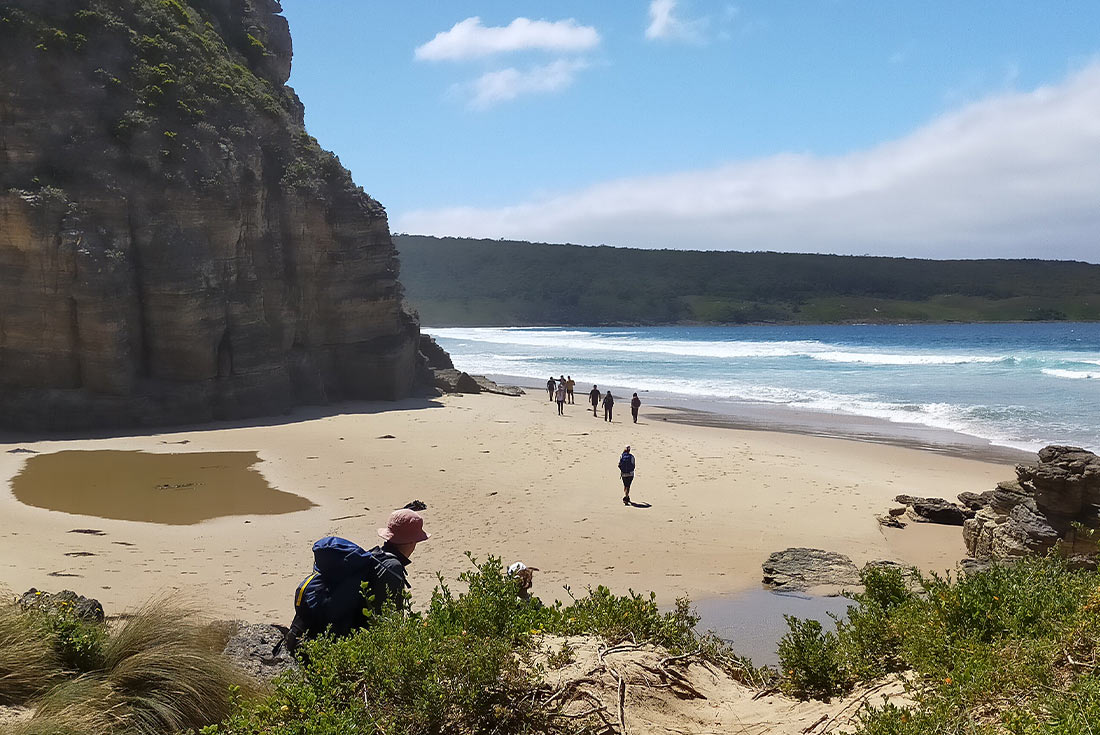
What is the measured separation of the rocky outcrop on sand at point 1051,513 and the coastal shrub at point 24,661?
372 inches

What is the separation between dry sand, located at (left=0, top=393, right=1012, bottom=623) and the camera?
31.8 ft

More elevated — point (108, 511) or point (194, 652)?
point (194, 652)

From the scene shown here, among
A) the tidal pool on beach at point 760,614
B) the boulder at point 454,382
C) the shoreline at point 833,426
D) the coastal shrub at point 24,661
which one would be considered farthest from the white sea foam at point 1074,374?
the coastal shrub at point 24,661

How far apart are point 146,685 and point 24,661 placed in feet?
2.04

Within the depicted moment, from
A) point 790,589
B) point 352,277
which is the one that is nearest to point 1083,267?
point 352,277

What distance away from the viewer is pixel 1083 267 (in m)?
135

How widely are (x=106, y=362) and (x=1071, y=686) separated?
69.5 feet

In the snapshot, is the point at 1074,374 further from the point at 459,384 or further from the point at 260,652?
the point at 260,652

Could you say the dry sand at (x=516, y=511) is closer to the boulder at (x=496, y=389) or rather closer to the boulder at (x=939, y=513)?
the boulder at (x=939, y=513)

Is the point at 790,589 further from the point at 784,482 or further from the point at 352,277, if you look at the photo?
the point at 352,277

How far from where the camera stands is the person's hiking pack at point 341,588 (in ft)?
15.0

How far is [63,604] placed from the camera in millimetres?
5262

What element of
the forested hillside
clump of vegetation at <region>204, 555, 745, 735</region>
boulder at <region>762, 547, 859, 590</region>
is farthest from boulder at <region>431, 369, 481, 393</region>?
the forested hillside

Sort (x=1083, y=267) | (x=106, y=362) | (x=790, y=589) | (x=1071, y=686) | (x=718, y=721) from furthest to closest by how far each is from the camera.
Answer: (x=1083, y=267)
(x=106, y=362)
(x=790, y=589)
(x=718, y=721)
(x=1071, y=686)
